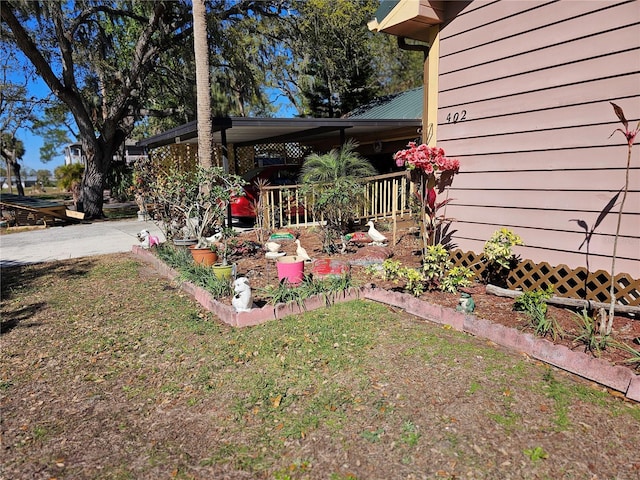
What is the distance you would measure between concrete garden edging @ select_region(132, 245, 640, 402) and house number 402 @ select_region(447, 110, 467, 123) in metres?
2.12

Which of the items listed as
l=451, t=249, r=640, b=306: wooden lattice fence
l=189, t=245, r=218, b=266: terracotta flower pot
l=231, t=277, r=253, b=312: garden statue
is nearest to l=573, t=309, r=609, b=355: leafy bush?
l=451, t=249, r=640, b=306: wooden lattice fence

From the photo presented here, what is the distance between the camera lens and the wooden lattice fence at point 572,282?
11.1 feet

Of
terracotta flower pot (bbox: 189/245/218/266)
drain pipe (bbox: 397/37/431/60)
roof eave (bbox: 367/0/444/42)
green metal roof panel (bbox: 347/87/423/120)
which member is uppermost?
green metal roof panel (bbox: 347/87/423/120)

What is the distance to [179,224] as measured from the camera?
695 centimetres

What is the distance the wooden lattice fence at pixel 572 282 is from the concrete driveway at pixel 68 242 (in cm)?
713

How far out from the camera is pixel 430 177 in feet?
16.6

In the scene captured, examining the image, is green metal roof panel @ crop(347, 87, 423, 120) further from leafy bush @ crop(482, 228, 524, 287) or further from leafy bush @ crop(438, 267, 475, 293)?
leafy bush @ crop(438, 267, 475, 293)

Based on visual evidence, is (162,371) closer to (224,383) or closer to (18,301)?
(224,383)

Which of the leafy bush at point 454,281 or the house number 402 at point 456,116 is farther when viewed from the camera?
the house number 402 at point 456,116

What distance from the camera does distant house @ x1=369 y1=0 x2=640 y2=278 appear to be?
134 inches

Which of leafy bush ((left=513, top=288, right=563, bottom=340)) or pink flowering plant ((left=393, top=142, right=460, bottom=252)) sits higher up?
pink flowering plant ((left=393, top=142, right=460, bottom=252))

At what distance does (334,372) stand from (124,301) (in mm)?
3113

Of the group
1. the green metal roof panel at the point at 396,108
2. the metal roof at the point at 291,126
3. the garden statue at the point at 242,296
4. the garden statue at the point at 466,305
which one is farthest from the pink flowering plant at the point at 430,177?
the green metal roof panel at the point at 396,108

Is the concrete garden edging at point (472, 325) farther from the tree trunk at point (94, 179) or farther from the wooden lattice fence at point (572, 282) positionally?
the tree trunk at point (94, 179)
